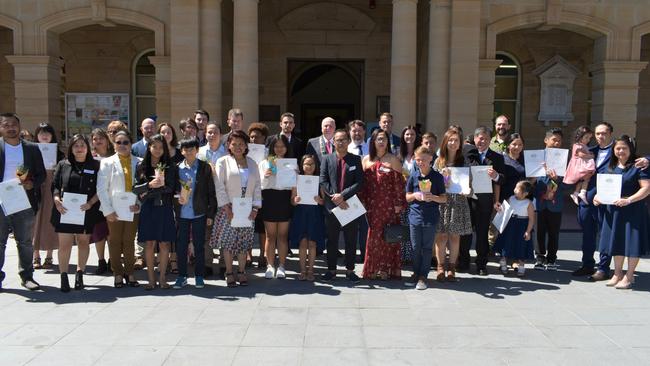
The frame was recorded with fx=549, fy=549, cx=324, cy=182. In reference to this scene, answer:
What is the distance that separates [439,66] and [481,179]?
5.76 meters

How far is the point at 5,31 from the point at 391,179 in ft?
47.0

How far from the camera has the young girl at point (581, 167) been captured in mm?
7820

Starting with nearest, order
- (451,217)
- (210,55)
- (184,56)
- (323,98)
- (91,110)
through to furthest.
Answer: (451,217)
(184,56)
(210,55)
(91,110)
(323,98)

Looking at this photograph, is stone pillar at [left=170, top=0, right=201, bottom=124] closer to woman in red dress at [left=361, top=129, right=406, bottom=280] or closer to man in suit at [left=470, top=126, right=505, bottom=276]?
woman in red dress at [left=361, top=129, right=406, bottom=280]

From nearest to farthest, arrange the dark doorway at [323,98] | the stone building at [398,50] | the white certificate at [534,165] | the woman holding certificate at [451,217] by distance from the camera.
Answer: the woman holding certificate at [451,217] → the white certificate at [534,165] → the stone building at [398,50] → the dark doorway at [323,98]

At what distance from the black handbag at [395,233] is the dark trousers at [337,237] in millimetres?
472

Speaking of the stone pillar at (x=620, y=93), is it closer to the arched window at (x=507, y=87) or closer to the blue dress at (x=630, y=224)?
the arched window at (x=507, y=87)

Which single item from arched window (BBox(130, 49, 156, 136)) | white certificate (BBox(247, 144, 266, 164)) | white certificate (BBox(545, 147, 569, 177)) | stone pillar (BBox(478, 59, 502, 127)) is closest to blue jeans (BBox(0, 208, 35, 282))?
white certificate (BBox(247, 144, 266, 164))

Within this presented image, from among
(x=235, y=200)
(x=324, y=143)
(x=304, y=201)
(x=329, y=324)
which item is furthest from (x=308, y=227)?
(x=329, y=324)

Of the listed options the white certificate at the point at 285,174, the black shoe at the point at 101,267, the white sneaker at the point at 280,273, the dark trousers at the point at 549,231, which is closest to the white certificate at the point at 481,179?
the dark trousers at the point at 549,231

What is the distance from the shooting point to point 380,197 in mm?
7289

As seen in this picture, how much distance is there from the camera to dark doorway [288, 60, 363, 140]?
18.7 m

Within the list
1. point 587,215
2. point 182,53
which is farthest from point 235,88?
point 587,215

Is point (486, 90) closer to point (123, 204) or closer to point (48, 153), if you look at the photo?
point (123, 204)
